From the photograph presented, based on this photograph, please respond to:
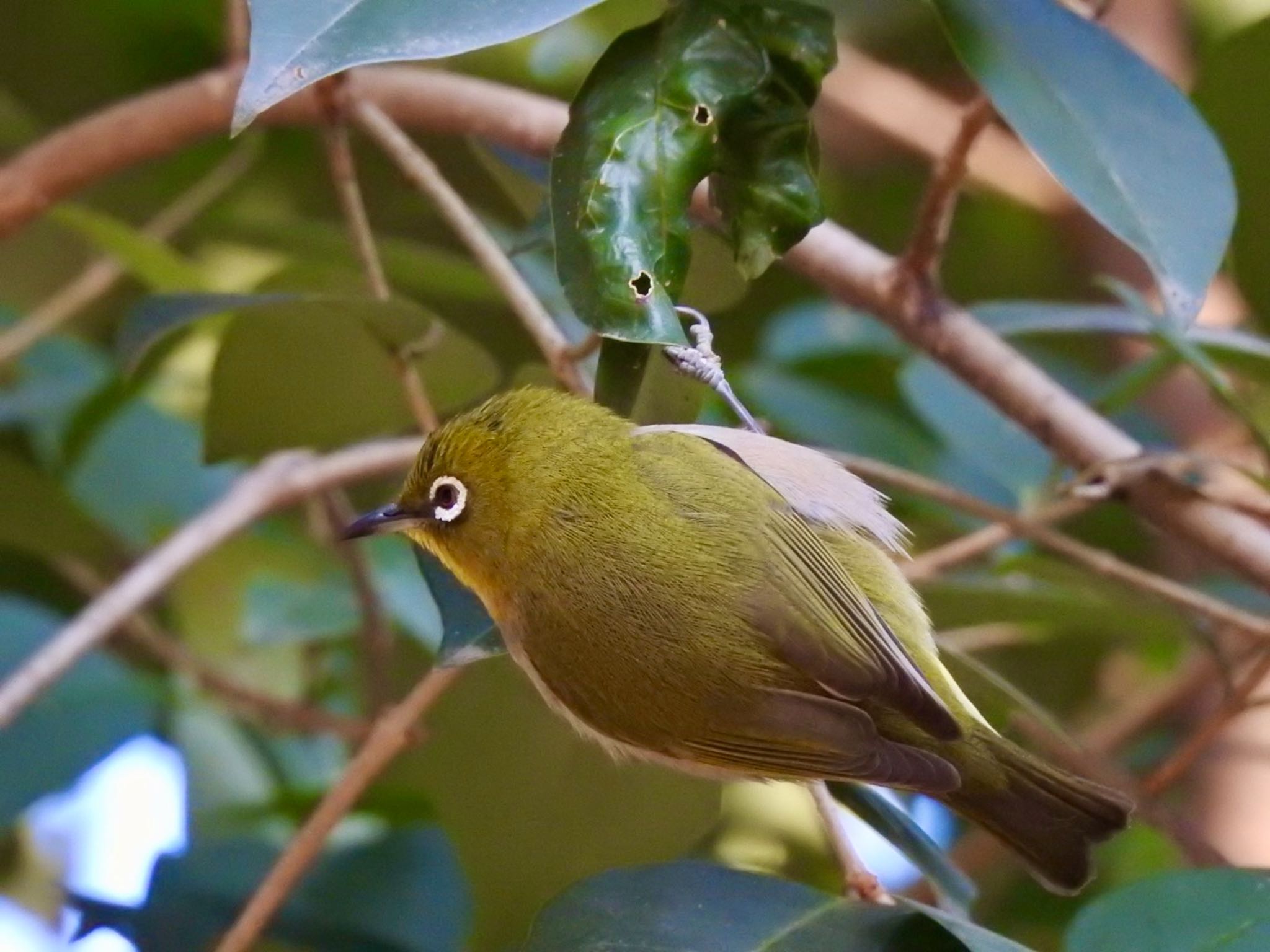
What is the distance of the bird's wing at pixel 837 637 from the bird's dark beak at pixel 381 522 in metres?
0.42

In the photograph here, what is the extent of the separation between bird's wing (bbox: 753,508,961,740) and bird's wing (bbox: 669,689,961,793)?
28 mm

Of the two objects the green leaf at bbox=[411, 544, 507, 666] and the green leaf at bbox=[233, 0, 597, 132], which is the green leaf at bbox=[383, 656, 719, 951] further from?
the green leaf at bbox=[233, 0, 597, 132]

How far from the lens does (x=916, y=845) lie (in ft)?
5.09

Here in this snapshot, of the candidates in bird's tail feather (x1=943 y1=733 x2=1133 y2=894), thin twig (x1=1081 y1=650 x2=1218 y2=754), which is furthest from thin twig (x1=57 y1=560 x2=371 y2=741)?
thin twig (x1=1081 y1=650 x2=1218 y2=754)

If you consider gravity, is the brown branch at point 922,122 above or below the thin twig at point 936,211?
below

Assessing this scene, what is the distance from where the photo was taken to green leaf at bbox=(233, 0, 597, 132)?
108 centimetres

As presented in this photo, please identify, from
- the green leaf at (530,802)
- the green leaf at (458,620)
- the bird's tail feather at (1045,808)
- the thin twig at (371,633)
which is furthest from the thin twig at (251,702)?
the bird's tail feather at (1045,808)

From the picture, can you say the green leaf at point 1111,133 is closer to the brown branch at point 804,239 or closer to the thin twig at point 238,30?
the brown branch at point 804,239

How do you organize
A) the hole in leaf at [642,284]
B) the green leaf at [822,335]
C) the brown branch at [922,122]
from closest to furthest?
the hole in leaf at [642,284] < the green leaf at [822,335] < the brown branch at [922,122]

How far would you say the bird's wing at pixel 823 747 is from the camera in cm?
142

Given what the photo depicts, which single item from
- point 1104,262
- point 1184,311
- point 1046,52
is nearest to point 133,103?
point 1046,52

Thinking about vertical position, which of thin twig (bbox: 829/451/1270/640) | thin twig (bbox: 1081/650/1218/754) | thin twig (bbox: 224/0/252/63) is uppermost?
thin twig (bbox: 224/0/252/63)

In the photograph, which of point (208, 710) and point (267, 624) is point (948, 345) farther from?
point (208, 710)

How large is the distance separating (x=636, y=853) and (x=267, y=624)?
86 centimetres
